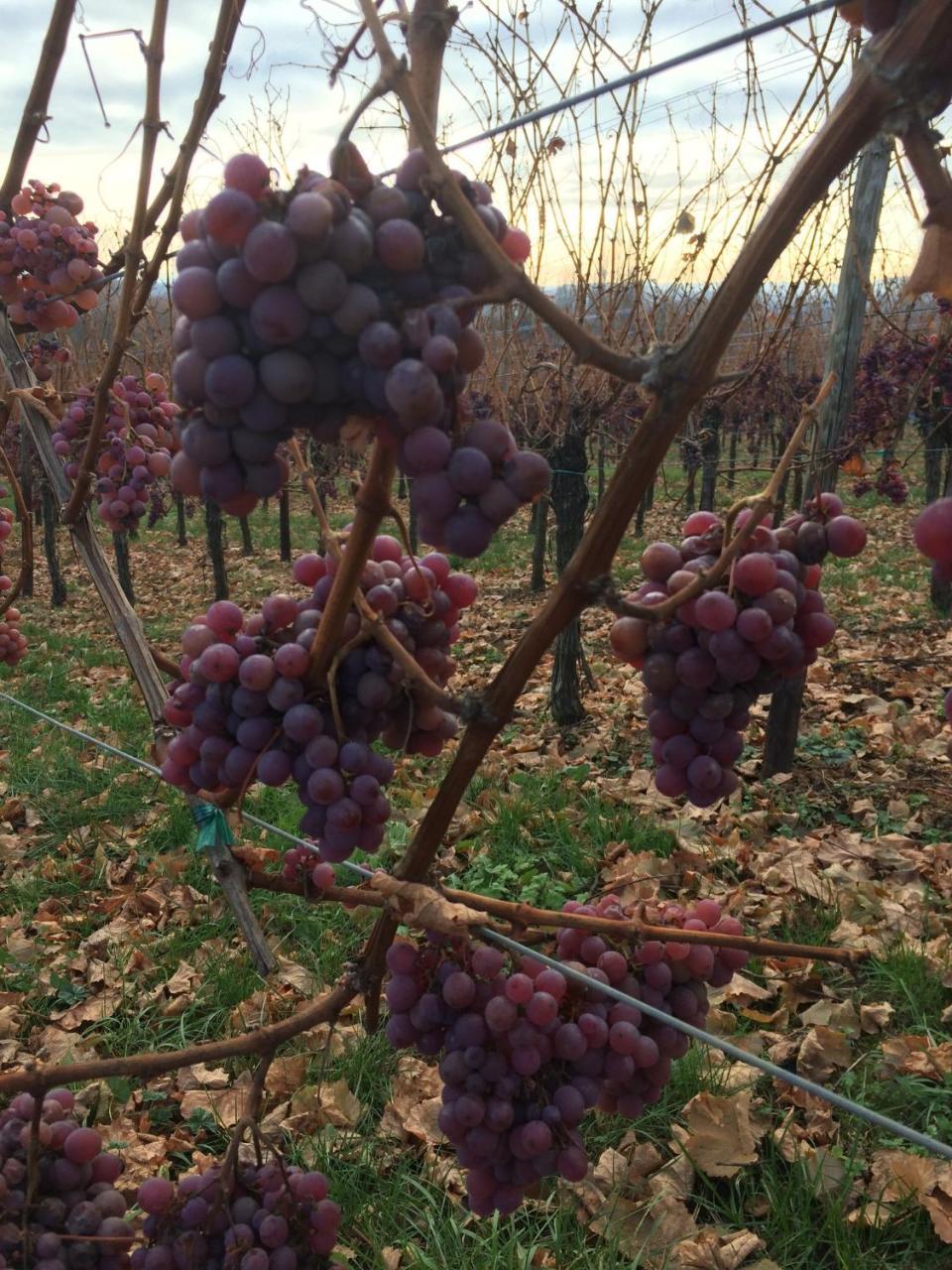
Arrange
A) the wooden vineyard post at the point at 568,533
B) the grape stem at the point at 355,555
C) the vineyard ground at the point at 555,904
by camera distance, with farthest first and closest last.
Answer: the wooden vineyard post at the point at 568,533 < the vineyard ground at the point at 555,904 < the grape stem at the point at 355,555

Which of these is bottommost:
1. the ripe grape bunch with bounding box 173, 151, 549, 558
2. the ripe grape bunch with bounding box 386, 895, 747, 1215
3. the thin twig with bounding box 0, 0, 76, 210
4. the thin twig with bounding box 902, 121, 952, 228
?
the ripe grape bunch with bounding box 386, 895, 747, 1215

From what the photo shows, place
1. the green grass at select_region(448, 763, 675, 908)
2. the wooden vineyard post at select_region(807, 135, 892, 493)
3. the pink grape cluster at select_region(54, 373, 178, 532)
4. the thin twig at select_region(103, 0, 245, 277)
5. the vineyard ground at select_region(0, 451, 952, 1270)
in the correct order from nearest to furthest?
1. the thin twig at select_region(103, 0, 245, 277)
2. the vineyard ground at select_region(0, 451, 952, 1270)
3. the pink grape cluster at select_region(54, 373, 178, 532)
4. the green grass at select_region(448, 763, 675, 908)
5. the wooden vineyard post at select_region(807, 135, 892, 493)

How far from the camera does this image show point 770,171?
4.68m

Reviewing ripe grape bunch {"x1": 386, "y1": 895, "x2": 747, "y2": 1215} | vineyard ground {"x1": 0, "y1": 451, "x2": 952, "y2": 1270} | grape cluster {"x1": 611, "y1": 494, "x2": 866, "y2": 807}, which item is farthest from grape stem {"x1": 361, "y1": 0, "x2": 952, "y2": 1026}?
vineyard ground {"x1": 0, "y1": 451, "x2": 952, "y2": 1270}

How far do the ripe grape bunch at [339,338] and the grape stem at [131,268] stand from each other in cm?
90

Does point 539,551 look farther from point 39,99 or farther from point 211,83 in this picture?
point 211,83

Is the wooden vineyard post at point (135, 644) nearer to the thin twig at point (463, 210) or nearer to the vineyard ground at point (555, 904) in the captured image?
the vineyard ground at point (555, 904)

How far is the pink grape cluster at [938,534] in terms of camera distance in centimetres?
52

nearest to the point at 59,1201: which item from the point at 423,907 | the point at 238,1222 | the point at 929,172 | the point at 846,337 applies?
the point at 238,1222

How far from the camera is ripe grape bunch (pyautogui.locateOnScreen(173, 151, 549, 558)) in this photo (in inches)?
20.3

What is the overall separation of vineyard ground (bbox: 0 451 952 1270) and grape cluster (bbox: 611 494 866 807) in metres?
0.45

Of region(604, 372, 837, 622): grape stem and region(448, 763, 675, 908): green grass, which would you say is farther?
region(448, 763, 675, 908): green grass

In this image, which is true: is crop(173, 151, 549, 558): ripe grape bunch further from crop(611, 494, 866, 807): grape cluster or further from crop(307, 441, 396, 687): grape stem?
crop(611, 494, 866, 807): grape cluster

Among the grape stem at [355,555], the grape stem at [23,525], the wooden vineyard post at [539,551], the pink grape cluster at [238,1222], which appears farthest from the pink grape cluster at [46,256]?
the wooden vineyard post at [539,551]
